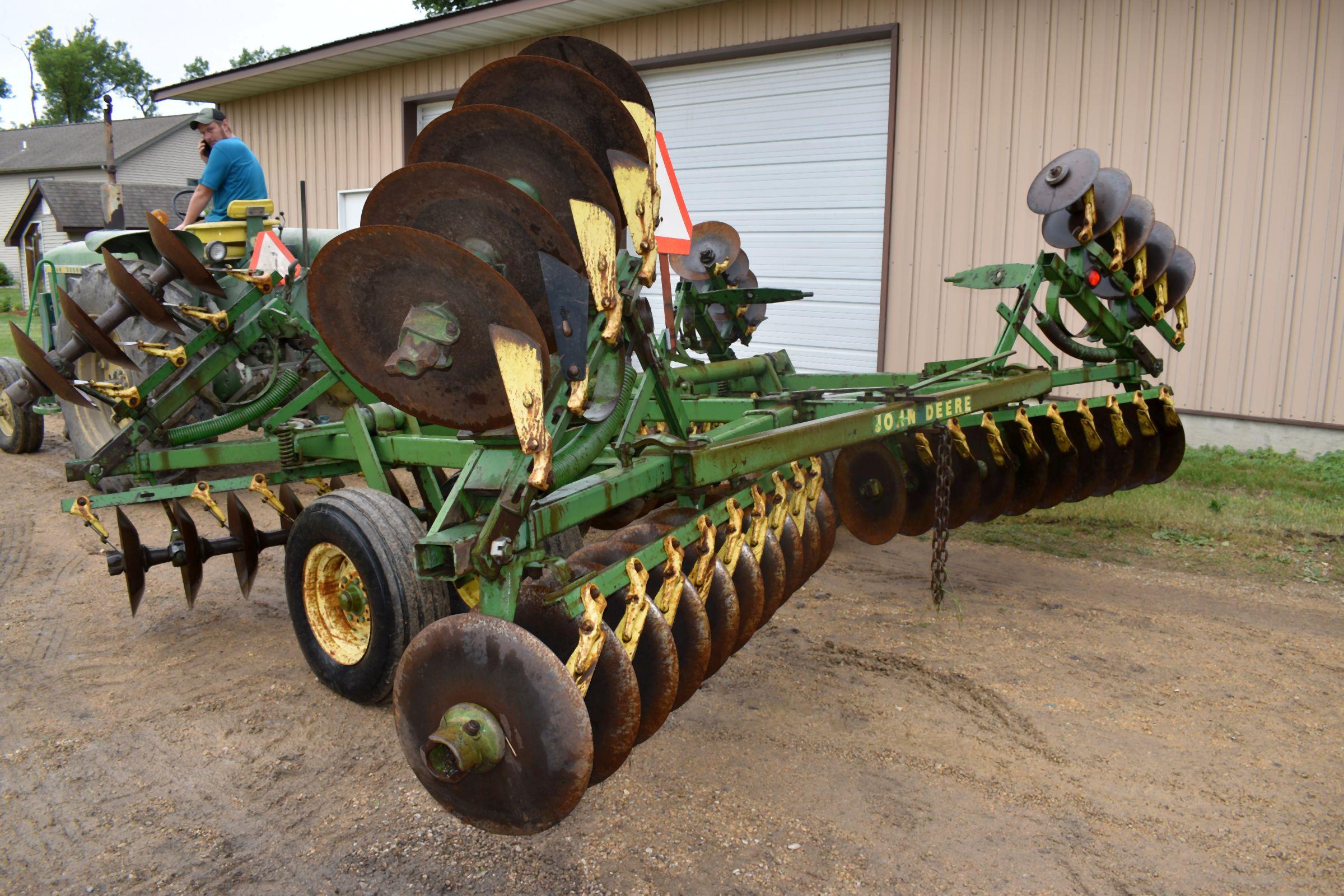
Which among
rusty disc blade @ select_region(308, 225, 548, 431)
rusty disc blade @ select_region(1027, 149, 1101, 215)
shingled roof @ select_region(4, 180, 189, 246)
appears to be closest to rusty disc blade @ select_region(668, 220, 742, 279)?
rusty disc blade @ select_region(1027, 149, 1101, 215)

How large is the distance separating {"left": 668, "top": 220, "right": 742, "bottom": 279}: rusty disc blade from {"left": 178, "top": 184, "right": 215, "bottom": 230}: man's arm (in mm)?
3015

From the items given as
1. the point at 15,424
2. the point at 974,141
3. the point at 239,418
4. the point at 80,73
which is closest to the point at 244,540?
the point at 239,418

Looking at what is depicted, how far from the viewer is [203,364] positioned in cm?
420

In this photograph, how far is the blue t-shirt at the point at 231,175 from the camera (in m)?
6.16

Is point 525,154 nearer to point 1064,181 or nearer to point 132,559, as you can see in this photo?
point 132,559

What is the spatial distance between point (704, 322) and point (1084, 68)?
12.0 feet

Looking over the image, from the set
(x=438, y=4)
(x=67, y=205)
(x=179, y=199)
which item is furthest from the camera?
(x=67, y=205)

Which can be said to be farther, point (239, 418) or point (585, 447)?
point (239, 418)

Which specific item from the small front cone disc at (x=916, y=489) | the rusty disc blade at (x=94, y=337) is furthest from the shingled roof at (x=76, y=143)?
the small front cone disc at (x=916, y=489)

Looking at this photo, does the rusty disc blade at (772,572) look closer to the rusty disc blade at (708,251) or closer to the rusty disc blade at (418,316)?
the rusty disc blade at (418,316)

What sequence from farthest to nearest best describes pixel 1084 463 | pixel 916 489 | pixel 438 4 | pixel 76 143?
1. pixel 76 143
2. pixel 438 4
3. pixel 1084 463
4. pixel 916 489

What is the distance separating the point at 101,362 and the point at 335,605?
3.96m

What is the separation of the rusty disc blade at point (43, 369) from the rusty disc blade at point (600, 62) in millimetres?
2445

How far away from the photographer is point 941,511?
365 cm
